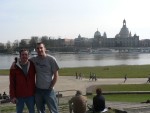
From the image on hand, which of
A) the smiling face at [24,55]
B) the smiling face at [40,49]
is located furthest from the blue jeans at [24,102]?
the smiling face at [40,49]

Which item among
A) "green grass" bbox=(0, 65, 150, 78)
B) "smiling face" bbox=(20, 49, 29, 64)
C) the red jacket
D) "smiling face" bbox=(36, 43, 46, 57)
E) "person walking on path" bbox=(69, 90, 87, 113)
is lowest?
"green grass" bbox=(0, 65, 150, 78)

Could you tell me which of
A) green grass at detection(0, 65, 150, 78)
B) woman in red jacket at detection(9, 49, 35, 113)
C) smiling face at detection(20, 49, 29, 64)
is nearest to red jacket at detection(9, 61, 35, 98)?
woman in red jacket at detection(9, 49, 35, 113)

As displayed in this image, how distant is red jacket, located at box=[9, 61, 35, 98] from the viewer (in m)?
5.97

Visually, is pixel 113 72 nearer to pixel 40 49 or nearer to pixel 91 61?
pixel 40 49

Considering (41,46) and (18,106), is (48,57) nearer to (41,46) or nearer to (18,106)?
(41,46)

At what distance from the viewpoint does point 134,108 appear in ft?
30.1

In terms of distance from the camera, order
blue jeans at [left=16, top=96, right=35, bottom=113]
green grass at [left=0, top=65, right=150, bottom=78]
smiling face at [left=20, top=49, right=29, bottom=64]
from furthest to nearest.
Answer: green grass at [left=0, top=65, right=150, bottom=78]
blue jeans at [left=16, top=96, right=35, bottom=113]
smiling face at [left=20, top=49, right=29, bottom=64]

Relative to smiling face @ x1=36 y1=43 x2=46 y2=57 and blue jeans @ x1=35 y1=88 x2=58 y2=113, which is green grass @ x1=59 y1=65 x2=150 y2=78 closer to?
blue jeans @ x1=35 y1=88 x2=58 y2=113

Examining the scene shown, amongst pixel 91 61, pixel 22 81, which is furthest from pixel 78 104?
pixel 91 61

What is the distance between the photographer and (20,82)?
601 centimetres

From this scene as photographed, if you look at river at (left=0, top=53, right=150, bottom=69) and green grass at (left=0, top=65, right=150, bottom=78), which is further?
river at (left=0, top=53, right=150, bottom=69)

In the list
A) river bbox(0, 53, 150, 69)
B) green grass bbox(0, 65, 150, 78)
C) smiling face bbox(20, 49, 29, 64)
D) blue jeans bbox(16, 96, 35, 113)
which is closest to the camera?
smiling face bbox(20, 49, 29, 64)

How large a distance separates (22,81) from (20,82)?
0.04 meters

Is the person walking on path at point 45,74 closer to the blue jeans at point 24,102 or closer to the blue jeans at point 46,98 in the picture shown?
the blue jeans at point 46,98
